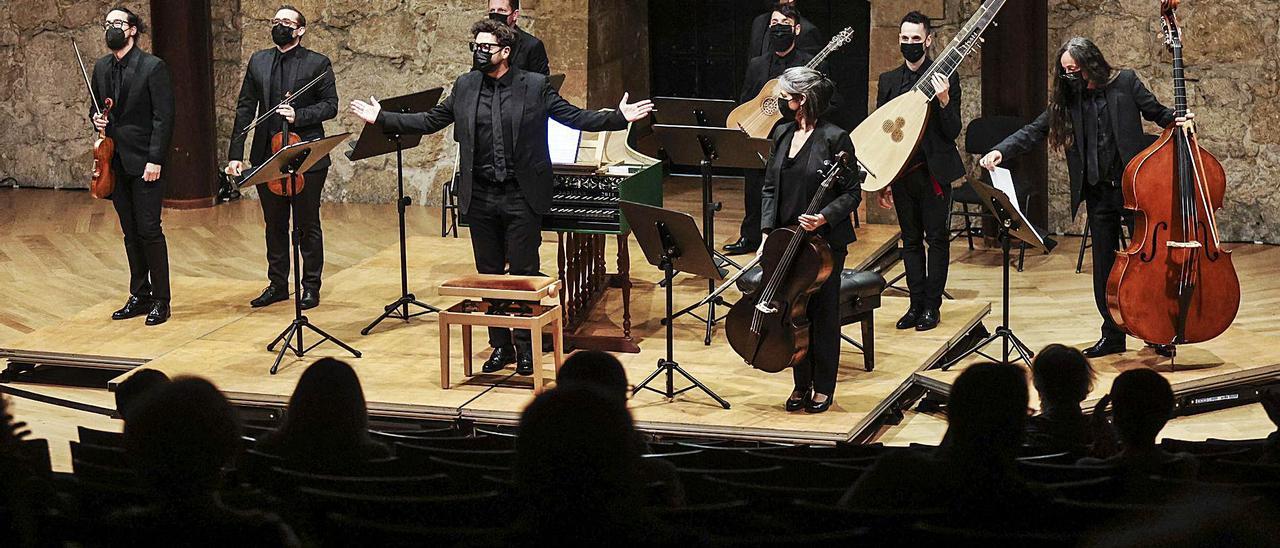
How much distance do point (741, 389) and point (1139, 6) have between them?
4.62m

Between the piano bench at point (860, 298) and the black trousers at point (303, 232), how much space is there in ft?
8.04

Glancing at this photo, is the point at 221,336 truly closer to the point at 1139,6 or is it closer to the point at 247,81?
the point at 247,81

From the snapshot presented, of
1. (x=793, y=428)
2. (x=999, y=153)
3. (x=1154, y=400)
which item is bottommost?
(x=793, y=428)

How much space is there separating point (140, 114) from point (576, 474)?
5261mm

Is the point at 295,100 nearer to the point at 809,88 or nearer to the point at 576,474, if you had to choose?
the point at 809,88

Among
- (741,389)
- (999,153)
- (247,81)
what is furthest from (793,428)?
(247,81)

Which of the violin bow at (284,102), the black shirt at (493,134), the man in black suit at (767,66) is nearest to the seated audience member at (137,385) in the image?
the black shirt at (493,134)

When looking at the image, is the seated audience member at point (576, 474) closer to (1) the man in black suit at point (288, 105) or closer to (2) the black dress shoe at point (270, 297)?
(1) the man in black suit at point (288, 105)

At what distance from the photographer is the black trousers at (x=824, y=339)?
5.86 m

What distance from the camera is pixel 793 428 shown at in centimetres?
583

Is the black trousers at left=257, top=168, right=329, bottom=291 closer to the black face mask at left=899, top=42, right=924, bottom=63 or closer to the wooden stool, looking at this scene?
the wooden stool

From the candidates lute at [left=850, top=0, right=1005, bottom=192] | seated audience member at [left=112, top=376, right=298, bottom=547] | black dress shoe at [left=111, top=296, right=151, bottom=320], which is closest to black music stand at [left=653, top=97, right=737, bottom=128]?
lute at [left=850, top=0, right=1005, bottom=192]

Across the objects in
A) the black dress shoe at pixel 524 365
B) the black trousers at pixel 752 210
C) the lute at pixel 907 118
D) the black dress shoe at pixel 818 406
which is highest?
the lute at pixel 907 118

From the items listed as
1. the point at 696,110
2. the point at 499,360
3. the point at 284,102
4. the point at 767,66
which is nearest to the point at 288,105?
the point at 284,102
